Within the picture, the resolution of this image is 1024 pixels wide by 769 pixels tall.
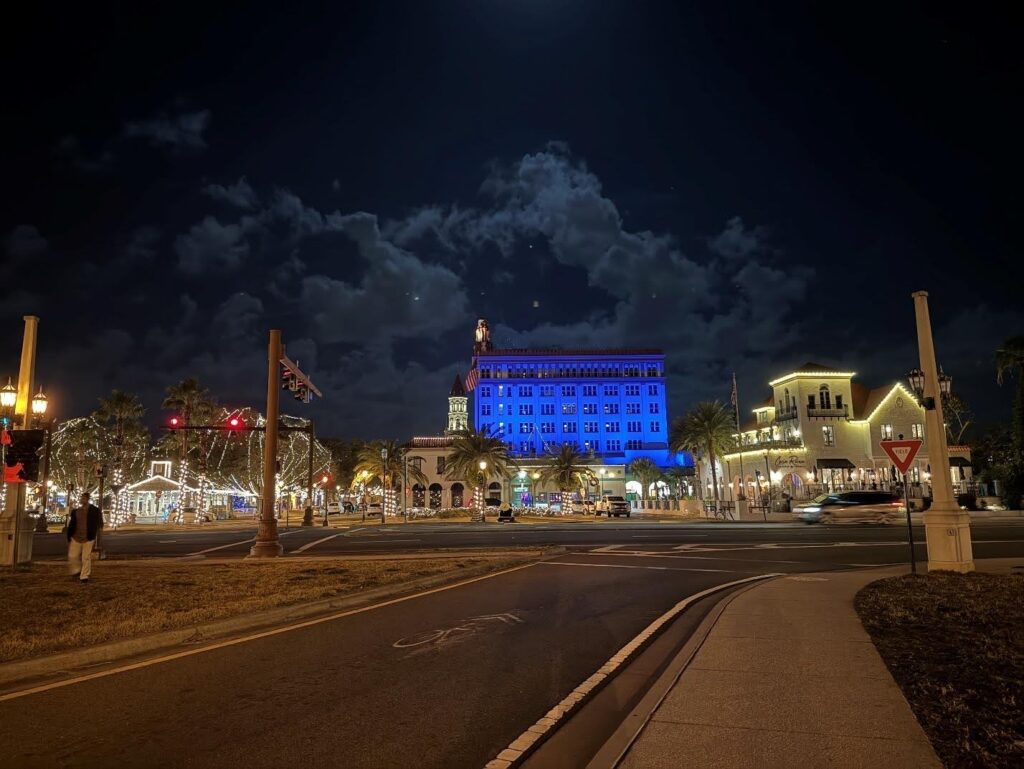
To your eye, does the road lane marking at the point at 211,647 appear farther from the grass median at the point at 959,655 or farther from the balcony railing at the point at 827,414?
the balcony railing at the point at 827,414

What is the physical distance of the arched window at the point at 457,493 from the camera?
103 m

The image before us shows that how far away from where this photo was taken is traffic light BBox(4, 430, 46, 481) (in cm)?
1691

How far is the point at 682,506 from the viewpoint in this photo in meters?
66.9

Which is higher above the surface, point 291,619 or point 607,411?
point 607,411

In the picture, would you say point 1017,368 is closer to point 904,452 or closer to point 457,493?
point 904,452

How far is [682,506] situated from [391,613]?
5930 cm

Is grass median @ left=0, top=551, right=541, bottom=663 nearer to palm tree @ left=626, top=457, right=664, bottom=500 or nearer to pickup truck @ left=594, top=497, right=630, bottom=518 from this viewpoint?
pickup truck @ left=594, top=497, right=630, bottom=518

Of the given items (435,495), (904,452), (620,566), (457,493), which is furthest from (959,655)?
(457,493)

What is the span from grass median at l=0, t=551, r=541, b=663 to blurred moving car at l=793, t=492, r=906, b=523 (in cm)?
2444

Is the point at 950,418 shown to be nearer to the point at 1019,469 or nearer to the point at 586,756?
the point at 1019,469

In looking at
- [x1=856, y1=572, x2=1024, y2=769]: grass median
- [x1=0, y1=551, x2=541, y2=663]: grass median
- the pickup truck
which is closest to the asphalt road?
[x1=0, y1=551, x2=541, y2=663]: grass median

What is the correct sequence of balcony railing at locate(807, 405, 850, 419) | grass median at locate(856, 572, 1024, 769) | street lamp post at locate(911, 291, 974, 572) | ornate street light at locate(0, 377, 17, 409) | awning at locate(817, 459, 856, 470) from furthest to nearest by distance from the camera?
balcony railing at locate(807, 405, 850, 419), awning at locate(817, 459, 856, 470), ornate street light at locate(0, 377, 17, 409), street lamp post at locate(911, 291, 974, 572), grass median at locate(856, 572, 1024, 769)

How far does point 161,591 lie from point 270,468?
359 inches

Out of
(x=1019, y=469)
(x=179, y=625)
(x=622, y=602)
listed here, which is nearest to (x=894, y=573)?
(x=622, y=602)
